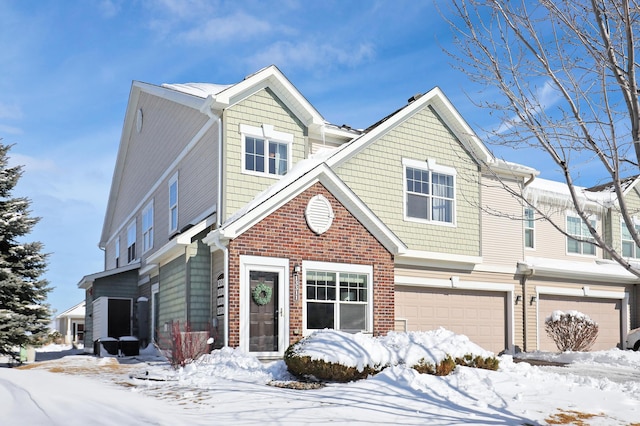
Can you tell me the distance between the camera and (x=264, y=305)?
582 inches

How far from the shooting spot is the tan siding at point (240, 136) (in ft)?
52.3

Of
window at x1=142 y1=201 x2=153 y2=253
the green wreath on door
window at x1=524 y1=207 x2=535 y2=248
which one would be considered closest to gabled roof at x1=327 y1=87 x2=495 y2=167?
window at x1=524 y1=207 x2=535 y2=248

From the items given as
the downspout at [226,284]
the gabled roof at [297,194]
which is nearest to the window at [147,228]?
the gabled roof at [297,194]

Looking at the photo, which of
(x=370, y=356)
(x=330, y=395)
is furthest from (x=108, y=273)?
(x=330, y=395)

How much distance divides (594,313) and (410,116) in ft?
36.8

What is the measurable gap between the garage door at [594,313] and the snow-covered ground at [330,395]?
33.4 ft

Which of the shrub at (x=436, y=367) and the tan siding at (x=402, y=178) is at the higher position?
the tan siding at (x=402, y=178)

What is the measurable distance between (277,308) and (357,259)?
2.49 metres

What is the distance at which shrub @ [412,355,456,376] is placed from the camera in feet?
36.8

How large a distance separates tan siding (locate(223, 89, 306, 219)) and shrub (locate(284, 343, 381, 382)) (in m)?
5.64

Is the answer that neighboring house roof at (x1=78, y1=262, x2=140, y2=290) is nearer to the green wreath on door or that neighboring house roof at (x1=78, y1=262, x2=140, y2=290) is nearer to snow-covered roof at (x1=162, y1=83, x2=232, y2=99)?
snow-covered roof at (x1=162, y1=83, x2=232, y2=99)

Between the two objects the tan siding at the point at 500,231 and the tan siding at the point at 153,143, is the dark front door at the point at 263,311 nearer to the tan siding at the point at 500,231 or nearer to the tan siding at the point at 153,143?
the tan siding at the point at 153,143

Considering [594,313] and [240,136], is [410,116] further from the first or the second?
[594,313]

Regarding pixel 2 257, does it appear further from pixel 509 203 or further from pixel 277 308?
pixel 509 203
